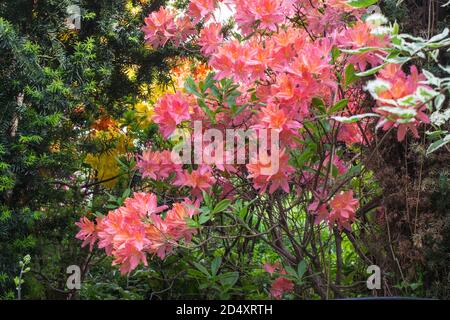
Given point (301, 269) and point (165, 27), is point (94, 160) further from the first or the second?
point (301, 269)

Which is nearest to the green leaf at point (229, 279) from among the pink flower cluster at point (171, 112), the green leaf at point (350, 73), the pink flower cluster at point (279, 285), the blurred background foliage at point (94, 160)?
the blurred background foliage at point (94, 160)

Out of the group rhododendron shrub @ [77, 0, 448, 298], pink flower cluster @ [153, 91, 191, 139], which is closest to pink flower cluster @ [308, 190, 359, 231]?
rhododendron shrub @ [77, 0, 448, 298]

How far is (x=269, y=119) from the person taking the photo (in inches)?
75.0

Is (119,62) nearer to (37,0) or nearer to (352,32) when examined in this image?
(37,0)

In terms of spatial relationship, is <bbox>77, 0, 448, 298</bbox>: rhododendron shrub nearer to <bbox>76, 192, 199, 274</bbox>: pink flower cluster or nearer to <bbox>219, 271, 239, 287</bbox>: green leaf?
<bbox>76, 192, 199, 274</bbox>: pink flower cluster

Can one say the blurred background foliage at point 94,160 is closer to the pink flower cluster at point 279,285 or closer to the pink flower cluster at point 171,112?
the pink flower cluster at point 279,285

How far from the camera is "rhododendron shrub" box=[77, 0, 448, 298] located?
1.92m

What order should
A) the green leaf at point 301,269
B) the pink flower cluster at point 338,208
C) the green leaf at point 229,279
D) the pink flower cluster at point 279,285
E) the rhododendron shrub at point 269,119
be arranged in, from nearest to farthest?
the rhododendron shrub at point 269,119 → the pink flower cluster at point 338,208 → the green leaf at point 301,269 → the green leaf at point 229,279 → the pink flower cluster at point 279,285

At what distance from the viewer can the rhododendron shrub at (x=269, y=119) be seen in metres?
1.92

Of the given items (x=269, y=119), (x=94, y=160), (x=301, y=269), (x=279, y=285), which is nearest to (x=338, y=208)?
(x=301, y=269)
